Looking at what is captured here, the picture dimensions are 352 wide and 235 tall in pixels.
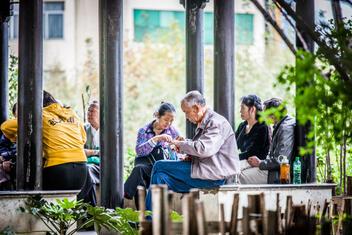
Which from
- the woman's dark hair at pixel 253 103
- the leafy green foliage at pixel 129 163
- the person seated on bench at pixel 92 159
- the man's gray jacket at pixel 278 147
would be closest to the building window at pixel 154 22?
the leafy green foliage at pixel 129 163

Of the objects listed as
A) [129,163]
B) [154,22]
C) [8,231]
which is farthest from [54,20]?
[8,231]

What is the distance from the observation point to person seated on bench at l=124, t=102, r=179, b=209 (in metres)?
8.29

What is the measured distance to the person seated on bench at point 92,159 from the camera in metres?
8.61

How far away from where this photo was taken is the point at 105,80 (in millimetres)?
8016

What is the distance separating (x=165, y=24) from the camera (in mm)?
23297

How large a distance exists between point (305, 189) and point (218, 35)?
2.26m

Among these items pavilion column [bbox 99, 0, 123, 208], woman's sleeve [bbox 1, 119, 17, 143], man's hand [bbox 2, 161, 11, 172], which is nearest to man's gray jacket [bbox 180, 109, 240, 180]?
pavilion column [bbox 99, 0, 123, 208]

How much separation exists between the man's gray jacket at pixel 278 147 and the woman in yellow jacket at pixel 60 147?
235cm

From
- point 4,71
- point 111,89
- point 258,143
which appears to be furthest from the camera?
point 4,71

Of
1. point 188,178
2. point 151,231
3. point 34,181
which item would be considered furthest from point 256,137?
point 151,231

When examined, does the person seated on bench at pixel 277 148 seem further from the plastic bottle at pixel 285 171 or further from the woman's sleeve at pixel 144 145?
the woman's sleeve at pixel 144 145

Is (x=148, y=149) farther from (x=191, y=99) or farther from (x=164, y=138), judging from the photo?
(x=191, y=99)

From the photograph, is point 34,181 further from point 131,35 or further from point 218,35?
point 131,35

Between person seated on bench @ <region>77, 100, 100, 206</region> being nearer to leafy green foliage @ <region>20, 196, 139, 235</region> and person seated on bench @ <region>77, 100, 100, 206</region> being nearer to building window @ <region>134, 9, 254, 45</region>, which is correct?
leafy green foliage @ <region>20, 196, 139, 235</region>
